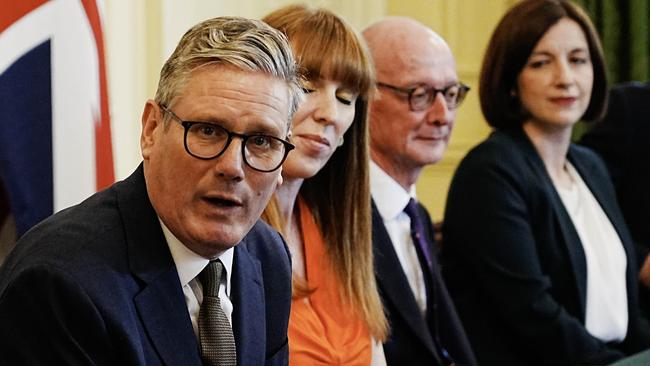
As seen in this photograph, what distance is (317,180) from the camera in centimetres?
273

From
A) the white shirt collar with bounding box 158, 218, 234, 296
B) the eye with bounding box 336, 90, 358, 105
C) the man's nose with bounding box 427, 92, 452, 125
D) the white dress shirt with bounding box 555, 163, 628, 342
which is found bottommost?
the white dress shirt with bounding box 555, 163, 628, 342

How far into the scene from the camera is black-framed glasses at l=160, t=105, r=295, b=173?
1710 millimetres

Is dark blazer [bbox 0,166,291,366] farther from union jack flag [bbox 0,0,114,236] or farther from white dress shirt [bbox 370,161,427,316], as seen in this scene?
white dress shirt [bbox 370,161,427,316]

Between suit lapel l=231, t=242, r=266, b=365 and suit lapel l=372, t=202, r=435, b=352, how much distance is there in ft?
2.81

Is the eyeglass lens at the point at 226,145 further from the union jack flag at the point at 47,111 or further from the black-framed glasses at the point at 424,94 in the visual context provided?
the black-framed glasses at the point at 424,94

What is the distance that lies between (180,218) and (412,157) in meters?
1.41

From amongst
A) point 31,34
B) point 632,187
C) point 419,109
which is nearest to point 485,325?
point 419,109

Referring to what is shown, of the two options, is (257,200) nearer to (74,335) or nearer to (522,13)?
(74,335)

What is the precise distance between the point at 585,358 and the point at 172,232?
180 centimetres

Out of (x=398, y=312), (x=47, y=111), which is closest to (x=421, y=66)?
(x=398, y=312)

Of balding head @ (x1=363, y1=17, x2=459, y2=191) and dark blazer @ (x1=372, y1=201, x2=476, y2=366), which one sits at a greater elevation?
balding head @ (x1=363, y1=17, x2=459, y2=191)

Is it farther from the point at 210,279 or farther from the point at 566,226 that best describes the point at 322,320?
the point at 566,226

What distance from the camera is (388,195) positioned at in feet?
9.82

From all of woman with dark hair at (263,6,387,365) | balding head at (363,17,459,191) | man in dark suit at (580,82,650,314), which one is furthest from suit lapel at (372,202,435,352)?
man in dark suit at (580,82,650,314)
